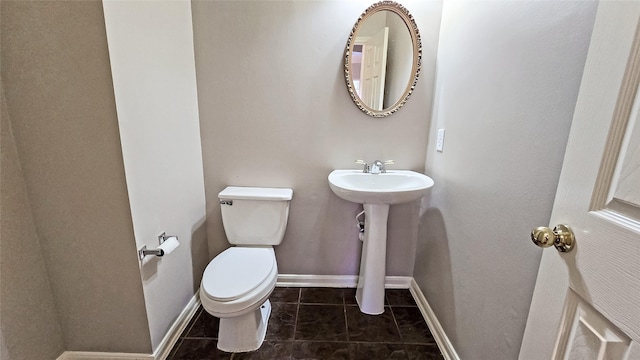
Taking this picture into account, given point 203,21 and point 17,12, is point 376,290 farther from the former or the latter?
point 17,12

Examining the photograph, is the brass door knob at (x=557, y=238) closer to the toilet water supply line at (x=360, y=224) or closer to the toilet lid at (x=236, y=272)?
the toilet lid at (x=236, y=272)

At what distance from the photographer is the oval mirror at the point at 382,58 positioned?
1.58 metres

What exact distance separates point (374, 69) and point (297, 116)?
0.54 meters

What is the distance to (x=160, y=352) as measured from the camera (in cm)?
134

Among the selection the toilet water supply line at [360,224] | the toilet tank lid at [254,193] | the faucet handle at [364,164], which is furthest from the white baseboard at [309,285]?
the faucet handle at [364,164]

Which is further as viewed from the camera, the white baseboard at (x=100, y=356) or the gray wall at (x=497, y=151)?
the white baseboard at (x=100, y=356)

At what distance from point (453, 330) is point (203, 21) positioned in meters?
2.14

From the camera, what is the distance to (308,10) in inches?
61.5

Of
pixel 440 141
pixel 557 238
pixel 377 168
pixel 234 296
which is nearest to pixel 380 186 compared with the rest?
pixel 377 168

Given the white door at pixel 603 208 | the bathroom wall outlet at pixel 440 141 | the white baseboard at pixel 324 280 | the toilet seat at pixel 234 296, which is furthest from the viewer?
the white baseboard at pixel 324 280

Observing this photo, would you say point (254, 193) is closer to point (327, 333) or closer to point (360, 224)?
point (360, 224)

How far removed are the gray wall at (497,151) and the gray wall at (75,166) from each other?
57.6 inches

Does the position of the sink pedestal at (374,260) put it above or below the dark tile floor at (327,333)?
above

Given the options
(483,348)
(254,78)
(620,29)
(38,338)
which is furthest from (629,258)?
(38,338)
